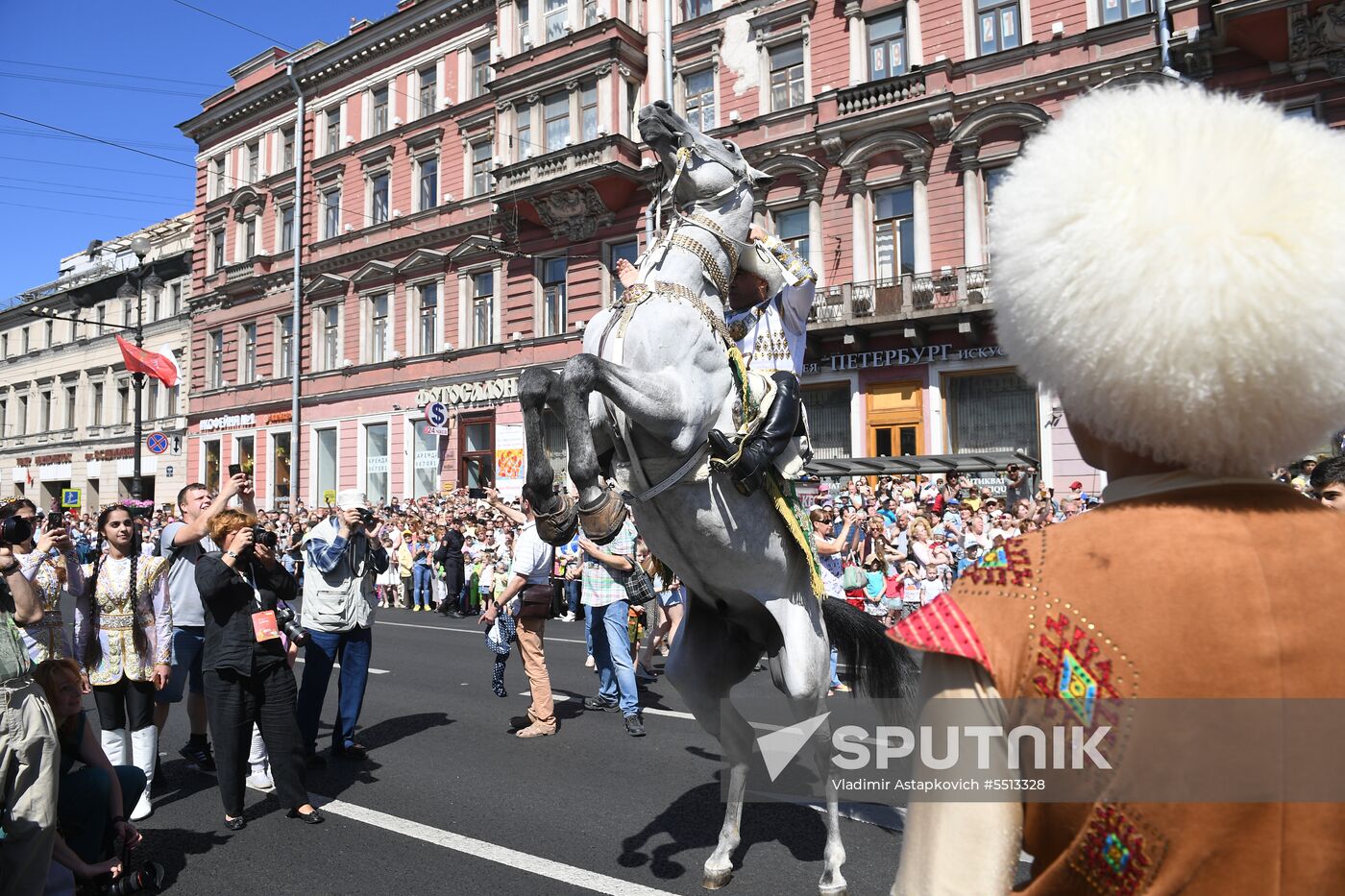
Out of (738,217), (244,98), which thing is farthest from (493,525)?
(244,98)

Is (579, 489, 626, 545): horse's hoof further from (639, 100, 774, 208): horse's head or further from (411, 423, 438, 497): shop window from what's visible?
(411, 423, 438, 497): shop window

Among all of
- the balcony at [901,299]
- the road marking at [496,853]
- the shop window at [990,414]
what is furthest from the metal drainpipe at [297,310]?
the road marking at [496,853]

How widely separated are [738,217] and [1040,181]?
289cm

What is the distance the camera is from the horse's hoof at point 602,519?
3145 mm

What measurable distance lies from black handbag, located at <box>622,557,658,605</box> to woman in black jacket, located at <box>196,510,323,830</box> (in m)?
2.95

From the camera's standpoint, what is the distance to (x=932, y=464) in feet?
59.0

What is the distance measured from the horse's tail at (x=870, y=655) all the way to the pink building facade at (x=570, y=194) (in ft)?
38.4

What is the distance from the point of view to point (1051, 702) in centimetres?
114

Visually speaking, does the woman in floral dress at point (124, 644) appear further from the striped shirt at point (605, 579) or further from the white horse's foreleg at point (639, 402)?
the white horse's foreleg at point (639, 402)

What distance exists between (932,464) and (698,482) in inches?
603

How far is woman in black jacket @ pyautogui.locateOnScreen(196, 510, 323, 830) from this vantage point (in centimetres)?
528

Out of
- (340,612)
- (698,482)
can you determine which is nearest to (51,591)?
(340,612)

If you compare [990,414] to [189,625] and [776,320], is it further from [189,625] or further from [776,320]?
[189,625]

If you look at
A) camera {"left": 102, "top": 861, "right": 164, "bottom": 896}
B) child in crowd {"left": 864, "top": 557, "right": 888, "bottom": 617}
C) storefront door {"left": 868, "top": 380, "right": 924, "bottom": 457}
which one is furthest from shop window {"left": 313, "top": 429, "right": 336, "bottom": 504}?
camera {"left": 102, "top": 861, "right": 164, "bottom": 896}
